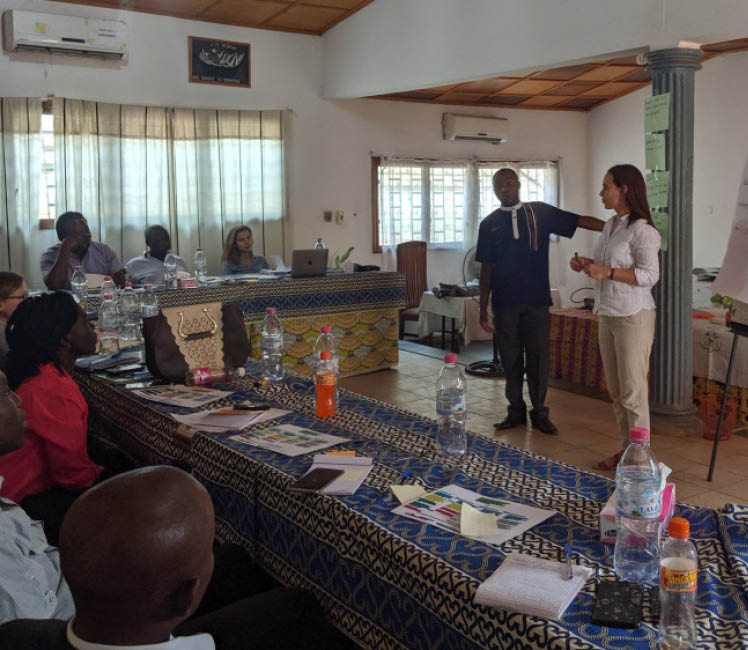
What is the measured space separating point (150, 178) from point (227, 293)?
8.17ft

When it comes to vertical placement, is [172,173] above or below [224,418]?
above

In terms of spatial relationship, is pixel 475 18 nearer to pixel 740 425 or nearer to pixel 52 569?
pixel 740 425

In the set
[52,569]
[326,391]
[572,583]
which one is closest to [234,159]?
[326,391]

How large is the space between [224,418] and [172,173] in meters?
5.50

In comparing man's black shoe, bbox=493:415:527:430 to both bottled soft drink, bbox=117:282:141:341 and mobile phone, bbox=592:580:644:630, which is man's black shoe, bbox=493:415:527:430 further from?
mobile phone, bbox=592:580:644:630

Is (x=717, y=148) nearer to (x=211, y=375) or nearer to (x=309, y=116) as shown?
(x=309, y=116)

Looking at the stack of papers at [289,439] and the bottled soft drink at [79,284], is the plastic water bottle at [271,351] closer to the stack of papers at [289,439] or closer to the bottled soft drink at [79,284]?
the stack of papers at [289,439]

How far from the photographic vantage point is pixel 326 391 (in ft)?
8.85

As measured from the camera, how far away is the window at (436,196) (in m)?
9.27

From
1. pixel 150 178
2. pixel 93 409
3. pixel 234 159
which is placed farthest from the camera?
pixel 234 159

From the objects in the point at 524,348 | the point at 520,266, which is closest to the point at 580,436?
the point at 524,348

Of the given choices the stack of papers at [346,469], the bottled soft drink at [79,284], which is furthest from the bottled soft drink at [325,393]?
the bottled soft drink at [79,284]

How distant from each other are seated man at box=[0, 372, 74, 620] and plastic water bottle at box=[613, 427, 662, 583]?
3.91ft

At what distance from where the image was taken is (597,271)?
3695 mm
